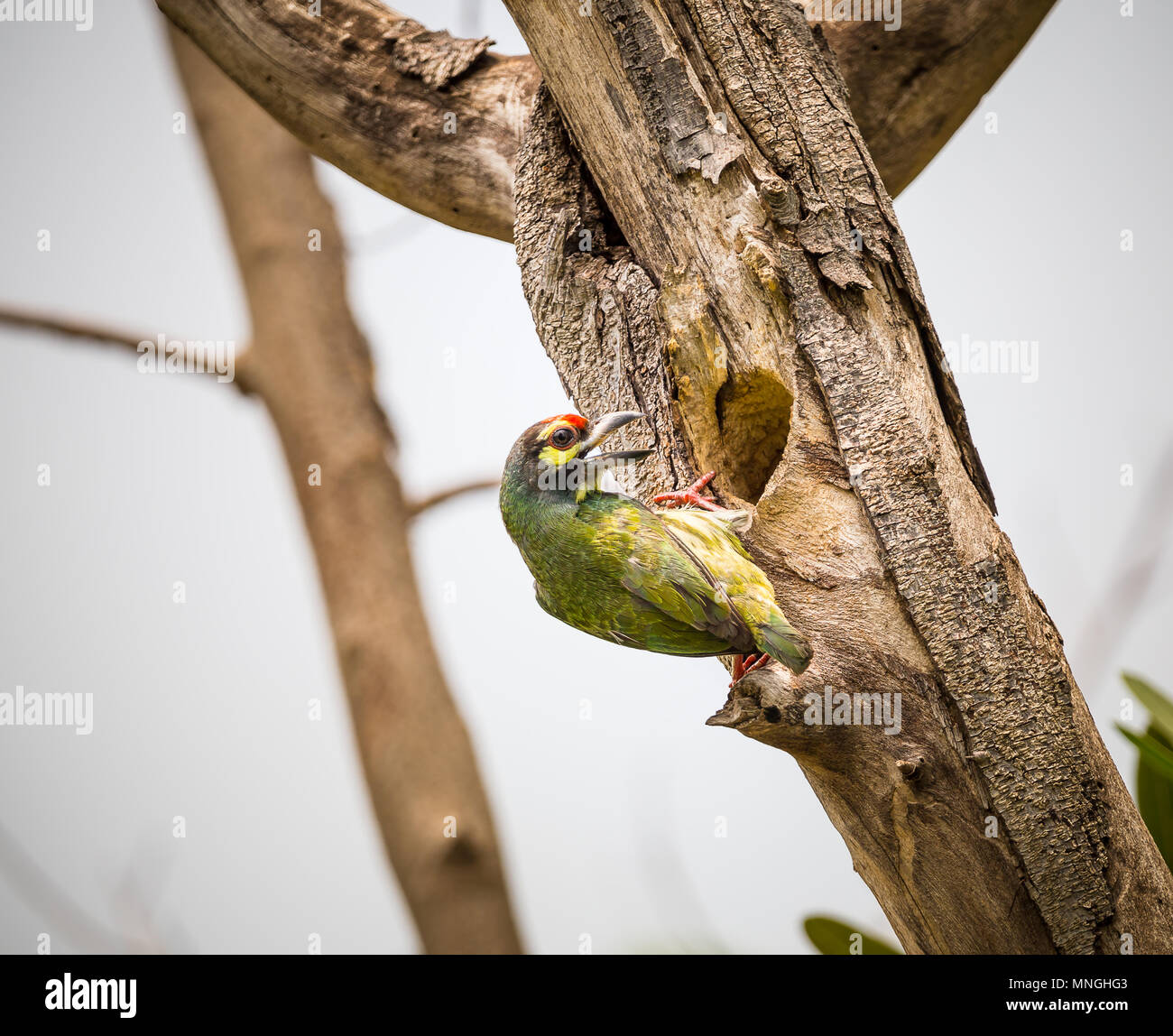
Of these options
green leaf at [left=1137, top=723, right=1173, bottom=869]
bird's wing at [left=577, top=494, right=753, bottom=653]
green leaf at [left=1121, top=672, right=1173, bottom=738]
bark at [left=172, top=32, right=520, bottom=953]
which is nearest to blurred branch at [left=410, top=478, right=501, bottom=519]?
bark at [left=172, top=32, right=520, bottom=953]

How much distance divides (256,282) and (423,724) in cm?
252

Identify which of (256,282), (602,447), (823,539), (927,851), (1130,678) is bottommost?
(927,851)

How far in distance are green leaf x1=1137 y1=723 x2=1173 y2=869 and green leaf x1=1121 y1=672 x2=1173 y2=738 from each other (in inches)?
5.7

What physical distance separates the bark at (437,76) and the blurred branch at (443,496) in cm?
156

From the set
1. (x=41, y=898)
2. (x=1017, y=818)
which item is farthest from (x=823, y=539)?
(x=41, y=898)

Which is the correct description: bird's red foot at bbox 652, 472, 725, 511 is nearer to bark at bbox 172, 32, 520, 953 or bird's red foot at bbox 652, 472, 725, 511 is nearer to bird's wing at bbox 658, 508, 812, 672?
bird's wing at bbox 658, 508, 812, 672

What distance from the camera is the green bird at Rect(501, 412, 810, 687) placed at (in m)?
2.14

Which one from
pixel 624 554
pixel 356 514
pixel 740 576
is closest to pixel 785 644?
pixel 740 576

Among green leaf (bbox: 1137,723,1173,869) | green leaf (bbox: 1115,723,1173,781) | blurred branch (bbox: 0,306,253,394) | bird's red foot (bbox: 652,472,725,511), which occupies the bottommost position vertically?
green leaf (bbox: 1137,723,1173,869)

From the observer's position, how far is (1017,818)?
2055 mm

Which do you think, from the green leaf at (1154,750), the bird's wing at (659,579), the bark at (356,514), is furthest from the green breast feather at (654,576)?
the bark at (356,514)

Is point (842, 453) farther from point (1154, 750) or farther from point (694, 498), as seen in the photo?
point (1154, 750)

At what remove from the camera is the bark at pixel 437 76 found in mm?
2955
